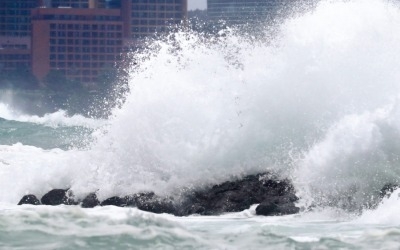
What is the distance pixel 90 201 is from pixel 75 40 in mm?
121409

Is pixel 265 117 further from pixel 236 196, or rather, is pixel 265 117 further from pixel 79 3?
pixel 79 3

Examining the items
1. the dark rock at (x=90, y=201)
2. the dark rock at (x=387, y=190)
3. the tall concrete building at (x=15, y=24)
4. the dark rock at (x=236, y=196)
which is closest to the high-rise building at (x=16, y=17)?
the tall concrete building at (x=15, y=24)

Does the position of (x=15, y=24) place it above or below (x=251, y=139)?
above

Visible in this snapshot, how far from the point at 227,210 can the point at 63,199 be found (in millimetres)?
3475

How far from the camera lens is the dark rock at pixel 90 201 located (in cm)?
2129

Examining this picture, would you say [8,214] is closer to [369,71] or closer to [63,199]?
[63,199]

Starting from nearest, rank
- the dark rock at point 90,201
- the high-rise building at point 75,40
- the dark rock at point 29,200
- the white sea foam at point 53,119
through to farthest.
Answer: the dark rock at point 90,201, the dark rock at point 29,200, the white sea foam at point 53,119, the high-rise building at point 75,40

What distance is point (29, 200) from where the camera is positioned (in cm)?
2225

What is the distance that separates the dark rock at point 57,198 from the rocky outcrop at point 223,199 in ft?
1.53

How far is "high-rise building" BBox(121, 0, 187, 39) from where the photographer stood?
146 m

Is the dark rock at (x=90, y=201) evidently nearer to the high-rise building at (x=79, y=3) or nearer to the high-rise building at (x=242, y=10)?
the high-rise building at (x=242, y=10)

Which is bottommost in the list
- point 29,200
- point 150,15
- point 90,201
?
point 90,201

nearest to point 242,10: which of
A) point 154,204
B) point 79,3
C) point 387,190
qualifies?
point 79,3

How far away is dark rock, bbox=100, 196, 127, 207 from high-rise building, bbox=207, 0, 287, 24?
109 meters
